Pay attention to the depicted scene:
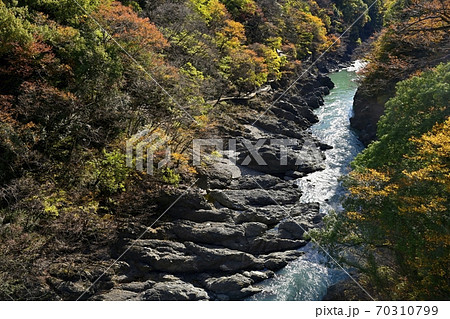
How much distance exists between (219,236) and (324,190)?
9.62m

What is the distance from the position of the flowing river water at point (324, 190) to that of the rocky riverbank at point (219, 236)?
608mm

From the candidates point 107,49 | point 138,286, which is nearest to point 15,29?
point 107,49

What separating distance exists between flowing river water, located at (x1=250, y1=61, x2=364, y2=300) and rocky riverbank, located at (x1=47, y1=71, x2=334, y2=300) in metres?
0.61

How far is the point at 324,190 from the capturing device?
23.0 meters

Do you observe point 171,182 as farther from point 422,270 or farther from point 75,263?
point 422,270

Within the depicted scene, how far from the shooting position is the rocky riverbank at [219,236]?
13.8 m
